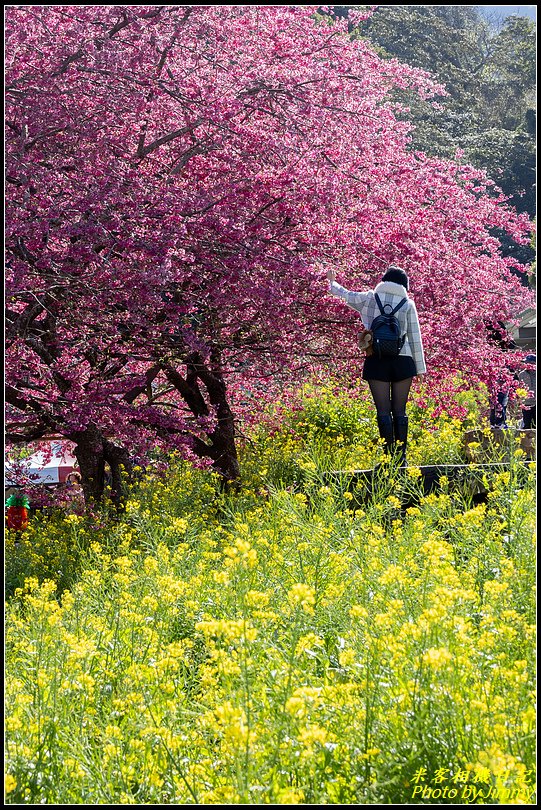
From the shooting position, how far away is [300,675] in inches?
115

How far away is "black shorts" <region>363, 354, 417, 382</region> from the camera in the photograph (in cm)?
682

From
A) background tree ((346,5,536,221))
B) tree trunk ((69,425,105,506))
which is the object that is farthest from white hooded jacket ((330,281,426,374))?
background tree ((346,5,536,221))

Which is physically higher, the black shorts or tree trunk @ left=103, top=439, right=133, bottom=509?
the black shorts

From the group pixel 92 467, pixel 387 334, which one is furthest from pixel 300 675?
pixel 92 467

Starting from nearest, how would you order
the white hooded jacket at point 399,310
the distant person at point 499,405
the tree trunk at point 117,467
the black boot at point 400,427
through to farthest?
the white hooded jacket at point 399,310 < the black boot at point 400,427 < the tree trunk at point 117,467 < the distant person at point 499,405

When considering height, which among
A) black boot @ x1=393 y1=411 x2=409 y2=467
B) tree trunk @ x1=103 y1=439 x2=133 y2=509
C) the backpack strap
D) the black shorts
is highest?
the backpack strap

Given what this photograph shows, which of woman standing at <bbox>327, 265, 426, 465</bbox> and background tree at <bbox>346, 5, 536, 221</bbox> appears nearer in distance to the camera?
woman standing at <bbox>327, 265, 426, 465</bbox>

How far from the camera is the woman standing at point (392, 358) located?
679 centimetres

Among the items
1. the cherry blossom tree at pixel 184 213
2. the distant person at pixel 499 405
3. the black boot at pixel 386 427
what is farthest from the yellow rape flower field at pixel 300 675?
the distant person at pixel 499 405

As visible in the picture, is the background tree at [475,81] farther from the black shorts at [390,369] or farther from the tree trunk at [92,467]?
the black shorts at [390,369]

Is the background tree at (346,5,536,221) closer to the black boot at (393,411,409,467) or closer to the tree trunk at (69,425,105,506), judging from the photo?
the tree trunk at (69,425,105,506)

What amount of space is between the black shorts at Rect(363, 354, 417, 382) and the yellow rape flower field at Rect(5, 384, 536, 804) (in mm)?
1712

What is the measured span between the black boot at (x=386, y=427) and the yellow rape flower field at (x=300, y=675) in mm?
1639

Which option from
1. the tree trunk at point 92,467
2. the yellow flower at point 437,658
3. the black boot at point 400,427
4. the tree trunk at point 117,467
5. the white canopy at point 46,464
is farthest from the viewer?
the tree trunk at point 117,467
